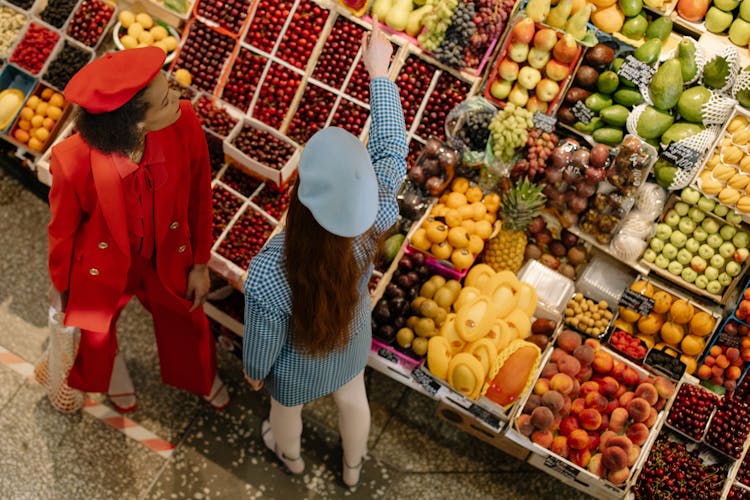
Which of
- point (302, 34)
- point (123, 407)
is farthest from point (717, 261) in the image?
point (123, 407)

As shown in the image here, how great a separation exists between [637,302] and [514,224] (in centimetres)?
74

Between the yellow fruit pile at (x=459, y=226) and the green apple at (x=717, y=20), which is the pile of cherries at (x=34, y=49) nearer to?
the yellow fruit pile at (x=459, y=226)

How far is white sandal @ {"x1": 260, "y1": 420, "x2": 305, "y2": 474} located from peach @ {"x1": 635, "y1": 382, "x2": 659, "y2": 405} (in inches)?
69.2

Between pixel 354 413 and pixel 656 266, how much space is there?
1757 mm

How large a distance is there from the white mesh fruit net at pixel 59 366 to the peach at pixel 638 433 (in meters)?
2.70

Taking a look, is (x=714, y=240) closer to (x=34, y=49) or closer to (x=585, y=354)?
(x=585, y=354)

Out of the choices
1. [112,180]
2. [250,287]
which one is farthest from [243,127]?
[250,287]

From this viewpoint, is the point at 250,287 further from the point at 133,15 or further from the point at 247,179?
the point at 133,15

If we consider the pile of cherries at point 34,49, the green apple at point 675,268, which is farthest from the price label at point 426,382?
the pile of cherries at point 34,49

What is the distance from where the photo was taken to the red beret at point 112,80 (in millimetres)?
2219

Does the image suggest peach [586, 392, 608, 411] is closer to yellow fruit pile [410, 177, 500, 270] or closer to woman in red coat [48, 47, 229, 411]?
yellow fruit pile [410, 177, 500, 270]

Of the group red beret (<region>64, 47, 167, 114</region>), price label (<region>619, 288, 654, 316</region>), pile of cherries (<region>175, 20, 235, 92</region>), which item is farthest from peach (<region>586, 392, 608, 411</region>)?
pile of cherries (<region>175, 20, 235, 92</region>)

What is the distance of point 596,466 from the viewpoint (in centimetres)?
324

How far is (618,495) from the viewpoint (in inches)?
129
